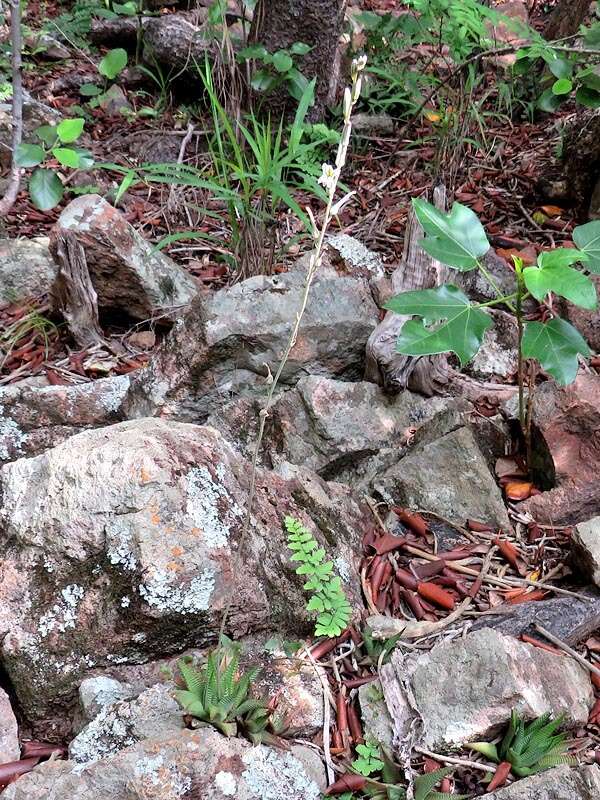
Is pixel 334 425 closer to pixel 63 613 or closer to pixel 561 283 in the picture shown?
pixel 561 283

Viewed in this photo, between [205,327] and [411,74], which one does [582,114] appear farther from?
[205,327]

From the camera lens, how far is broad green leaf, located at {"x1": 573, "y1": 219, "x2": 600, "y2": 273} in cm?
203

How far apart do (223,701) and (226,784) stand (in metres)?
0.16

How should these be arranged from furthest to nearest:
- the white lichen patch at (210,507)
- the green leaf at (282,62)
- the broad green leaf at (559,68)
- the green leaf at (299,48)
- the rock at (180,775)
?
the green leaf at (299,48) → the green leaf at (282,62) → the broad green leaf at (559,68) → the white lichen patch at (210,507) → the rock at (180,775)

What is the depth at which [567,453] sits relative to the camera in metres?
2.41

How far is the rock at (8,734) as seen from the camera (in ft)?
5.44

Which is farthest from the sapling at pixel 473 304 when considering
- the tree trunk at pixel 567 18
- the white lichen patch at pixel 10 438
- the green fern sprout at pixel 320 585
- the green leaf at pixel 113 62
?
the tree trunk at pixel 567 18

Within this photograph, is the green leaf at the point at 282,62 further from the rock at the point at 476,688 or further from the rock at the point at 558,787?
the rock at the point at 558,787

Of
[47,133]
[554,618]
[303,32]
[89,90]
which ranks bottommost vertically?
[554,618]

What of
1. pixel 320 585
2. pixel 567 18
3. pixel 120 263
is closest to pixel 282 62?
pixel 120 263

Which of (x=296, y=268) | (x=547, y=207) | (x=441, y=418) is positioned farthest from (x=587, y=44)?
(x=441, y=418)

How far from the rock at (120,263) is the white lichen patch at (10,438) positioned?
0.96 metres

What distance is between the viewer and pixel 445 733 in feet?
5.56

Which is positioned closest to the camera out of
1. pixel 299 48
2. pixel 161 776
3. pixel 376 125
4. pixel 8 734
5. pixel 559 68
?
pixel 161 776
